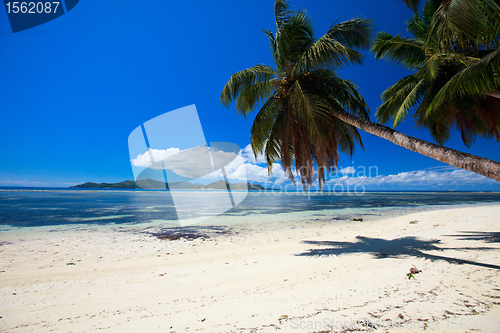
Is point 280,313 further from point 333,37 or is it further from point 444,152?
point 333,37

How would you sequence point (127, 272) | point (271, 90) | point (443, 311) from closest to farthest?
point (443, 311)
point (127, 272)
point (271, 90)

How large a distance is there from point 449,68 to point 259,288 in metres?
7.85

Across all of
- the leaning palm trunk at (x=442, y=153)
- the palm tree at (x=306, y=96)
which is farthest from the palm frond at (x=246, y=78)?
the leaning palm trunk at (x=442, y=153)

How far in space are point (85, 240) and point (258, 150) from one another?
760cm

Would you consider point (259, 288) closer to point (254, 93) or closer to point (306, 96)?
point (306, 96)

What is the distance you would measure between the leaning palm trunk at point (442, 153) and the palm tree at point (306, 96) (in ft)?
0.09

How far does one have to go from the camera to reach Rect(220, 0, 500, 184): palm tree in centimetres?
561

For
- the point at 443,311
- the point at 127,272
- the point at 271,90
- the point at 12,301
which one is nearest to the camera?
the point at 443,311

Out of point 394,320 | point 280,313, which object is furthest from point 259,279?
point 394,320

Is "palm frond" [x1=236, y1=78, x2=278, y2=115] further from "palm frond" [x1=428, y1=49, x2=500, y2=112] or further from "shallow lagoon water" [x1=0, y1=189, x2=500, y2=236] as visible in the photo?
"shallow lagoon water" [x1=0, y1=189, x2=500, y2=236]

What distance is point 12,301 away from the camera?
3.44m

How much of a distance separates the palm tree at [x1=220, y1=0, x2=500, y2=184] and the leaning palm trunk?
1.1 inches

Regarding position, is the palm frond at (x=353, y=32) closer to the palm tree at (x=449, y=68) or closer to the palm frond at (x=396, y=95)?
the palm tree at (x=449, y=68)

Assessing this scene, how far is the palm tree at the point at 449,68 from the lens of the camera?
10.3 ft
